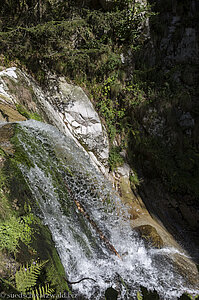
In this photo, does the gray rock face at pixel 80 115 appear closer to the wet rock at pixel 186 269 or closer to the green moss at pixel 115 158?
the green moss at pixel 115 158

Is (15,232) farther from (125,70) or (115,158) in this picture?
(125,70)

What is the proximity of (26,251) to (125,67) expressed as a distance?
5229 millimetres

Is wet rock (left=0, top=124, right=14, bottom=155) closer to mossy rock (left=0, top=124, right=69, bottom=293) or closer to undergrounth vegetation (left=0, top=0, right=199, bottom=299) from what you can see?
mossy rock (left=0, top=124, right=69, bottom=293)

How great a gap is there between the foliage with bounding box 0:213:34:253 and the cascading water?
35 cm

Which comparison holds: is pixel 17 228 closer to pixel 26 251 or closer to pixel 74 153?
pixel 26 251

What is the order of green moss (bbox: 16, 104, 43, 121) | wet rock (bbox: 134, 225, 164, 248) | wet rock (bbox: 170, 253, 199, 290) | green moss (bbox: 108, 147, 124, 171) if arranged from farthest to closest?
green moss (bbox: 108, 147, 124, 171)
green moss (bbox: 16, 104, 43, 121)
wet rock (bbox: 134, 225, 164, 248)
wet rock (bbox: 170, 253, 199, 290)

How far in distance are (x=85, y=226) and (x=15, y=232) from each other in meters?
1.40

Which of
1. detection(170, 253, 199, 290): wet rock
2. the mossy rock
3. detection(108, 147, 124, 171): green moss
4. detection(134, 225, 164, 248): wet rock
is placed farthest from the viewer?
detection(108, 147, 124, 171): green moss

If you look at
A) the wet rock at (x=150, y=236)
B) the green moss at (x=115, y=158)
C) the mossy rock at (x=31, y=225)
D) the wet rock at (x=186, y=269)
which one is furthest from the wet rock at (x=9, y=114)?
the wet rock at (x=186, y=269)

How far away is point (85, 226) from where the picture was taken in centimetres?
287

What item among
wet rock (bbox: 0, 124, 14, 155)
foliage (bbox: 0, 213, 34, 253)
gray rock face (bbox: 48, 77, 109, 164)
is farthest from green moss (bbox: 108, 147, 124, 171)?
foliage (bbox: 0, 213, 34, 253)

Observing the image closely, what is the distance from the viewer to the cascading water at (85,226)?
230 cm

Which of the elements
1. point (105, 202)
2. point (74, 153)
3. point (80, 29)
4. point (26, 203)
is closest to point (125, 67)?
point (80, 29)

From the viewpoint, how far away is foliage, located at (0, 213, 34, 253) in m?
1.49
